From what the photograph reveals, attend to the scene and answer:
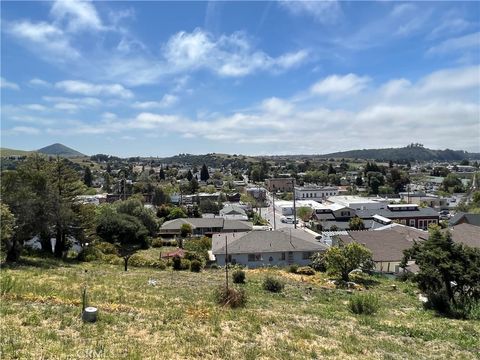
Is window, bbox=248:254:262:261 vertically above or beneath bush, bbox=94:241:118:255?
beneath

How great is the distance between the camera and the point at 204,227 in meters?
56.5

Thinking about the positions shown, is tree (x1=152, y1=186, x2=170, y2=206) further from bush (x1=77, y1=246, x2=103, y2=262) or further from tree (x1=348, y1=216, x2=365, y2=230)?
bush (x1=77, y1=246, x2=103, y2=262)

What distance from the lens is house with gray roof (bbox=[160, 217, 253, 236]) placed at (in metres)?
55.2

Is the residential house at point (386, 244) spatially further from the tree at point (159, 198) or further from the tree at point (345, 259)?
the tree at point (159, 198)

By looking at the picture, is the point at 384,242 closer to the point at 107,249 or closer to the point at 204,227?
the point at 204,227

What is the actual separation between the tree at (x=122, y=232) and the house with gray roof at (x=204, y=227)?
29.2 ft

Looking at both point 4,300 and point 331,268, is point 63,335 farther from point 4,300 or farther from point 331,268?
point 331,268

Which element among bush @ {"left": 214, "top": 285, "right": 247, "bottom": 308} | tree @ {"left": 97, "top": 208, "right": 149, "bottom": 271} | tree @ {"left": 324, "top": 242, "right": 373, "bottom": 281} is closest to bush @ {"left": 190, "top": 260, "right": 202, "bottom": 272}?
tree @ {"left": 324, "top": 242, "right": 373, "bottom": 281}

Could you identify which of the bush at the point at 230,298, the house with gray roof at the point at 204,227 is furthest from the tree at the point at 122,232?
the bush at the point at 230,298

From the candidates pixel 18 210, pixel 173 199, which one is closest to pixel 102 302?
pixel 18 210

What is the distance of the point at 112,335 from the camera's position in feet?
33.8

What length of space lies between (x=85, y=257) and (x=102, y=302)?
687 inches

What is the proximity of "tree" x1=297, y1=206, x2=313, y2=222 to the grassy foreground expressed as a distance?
2074 inches

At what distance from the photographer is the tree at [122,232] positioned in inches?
1756
